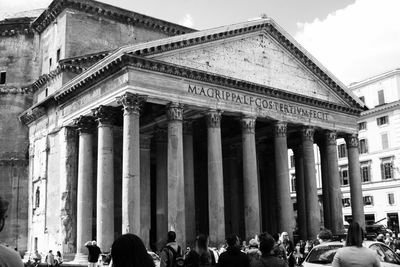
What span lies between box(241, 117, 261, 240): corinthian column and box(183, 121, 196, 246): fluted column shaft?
254cm

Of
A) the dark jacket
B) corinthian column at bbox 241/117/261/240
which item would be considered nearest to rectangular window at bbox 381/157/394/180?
corinthian column at bbox 241/117/261/240

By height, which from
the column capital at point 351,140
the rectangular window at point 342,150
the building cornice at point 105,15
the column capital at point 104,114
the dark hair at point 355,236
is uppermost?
the building cornice at point 105,15

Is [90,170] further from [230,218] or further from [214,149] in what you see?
[230,218]

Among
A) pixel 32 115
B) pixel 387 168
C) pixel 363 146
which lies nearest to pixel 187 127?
pixel 32 115

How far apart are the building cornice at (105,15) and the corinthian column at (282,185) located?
35.0 feet

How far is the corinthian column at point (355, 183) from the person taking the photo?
26.8 m

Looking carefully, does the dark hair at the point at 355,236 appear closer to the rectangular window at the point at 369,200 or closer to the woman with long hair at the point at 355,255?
the woman with long hair at the point at 355,255

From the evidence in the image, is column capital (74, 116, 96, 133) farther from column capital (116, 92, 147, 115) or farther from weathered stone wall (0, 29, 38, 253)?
weathered stone wall (0, 29, 38, 253)

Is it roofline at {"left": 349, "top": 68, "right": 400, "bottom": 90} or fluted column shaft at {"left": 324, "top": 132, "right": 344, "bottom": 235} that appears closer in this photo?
fluted column shaft at {"left": 324, "top": 132, "right": 344, "bottom": 235}

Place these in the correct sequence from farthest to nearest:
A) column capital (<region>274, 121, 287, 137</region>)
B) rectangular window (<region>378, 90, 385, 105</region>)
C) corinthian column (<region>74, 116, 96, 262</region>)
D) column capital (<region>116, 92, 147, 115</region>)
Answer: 1. rectangular window (<region>378, 90, 385, 105</region>)
2. column capital (<region>274, 121, 287, 137</region>)
3. corinthian column (<region>74, 116, 96, 262</region>)
4. column capital (<region>116, 92, 147, 115</region>)

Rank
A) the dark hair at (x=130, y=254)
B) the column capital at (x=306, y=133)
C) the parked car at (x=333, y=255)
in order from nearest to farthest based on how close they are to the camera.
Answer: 1. the dark hair at (x=130, y=254)
2. the parked car at (x=333, y=255)
3. the column capital at (x=306, y=133)

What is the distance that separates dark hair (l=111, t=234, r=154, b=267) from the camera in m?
2.92

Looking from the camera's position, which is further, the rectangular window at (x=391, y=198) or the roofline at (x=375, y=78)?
the roofline at (x=375, y=78)

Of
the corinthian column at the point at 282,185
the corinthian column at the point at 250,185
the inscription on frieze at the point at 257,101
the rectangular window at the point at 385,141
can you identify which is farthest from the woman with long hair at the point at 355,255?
the rectangular window at the point at 385,141
